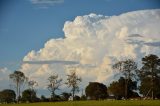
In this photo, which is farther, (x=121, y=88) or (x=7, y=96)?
(x=7, y=96)

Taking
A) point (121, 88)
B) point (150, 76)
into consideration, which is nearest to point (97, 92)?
point (121, 88)

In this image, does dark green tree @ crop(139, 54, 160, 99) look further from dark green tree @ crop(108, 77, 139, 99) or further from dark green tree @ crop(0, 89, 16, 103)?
dark green tree @ crop(0, 89, 16, 103)

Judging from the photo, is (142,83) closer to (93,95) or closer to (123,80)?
(123,80)

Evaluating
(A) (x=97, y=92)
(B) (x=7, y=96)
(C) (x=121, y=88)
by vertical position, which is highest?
(C) (x=121, y=88)

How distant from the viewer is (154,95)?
2470 inches

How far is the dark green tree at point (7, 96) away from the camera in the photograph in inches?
2806

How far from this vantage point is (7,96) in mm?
71750

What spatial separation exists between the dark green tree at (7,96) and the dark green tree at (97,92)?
14.0 metres

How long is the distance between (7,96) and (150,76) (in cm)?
2603

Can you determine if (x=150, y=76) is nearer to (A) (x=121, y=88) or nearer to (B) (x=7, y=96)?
(A) (x=121, y=88)

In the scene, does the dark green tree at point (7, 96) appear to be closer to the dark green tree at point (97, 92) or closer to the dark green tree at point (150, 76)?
the dark green tree at point (97, 92)

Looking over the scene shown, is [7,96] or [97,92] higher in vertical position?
[97,92]

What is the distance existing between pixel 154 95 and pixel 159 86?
2.45 m

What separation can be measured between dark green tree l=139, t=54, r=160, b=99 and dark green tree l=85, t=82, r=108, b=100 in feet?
40.5
